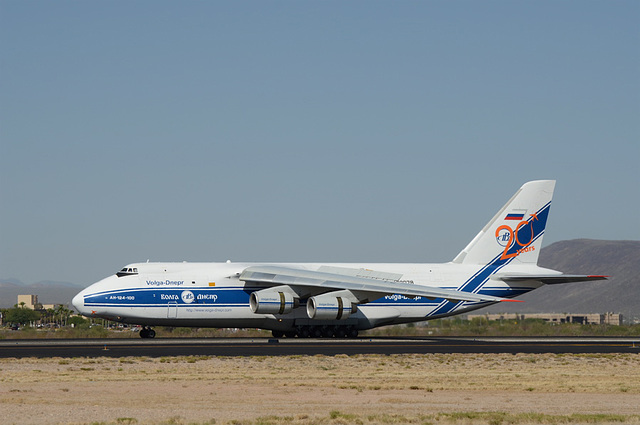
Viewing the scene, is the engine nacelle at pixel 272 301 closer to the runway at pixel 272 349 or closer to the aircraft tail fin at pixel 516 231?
the runway at pixel 272 349

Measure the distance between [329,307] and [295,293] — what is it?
1.93 m

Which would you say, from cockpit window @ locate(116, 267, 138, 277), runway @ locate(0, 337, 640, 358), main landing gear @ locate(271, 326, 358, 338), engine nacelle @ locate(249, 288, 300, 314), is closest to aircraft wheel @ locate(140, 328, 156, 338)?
cockpit window @ locate(116, 267, 138, 277)

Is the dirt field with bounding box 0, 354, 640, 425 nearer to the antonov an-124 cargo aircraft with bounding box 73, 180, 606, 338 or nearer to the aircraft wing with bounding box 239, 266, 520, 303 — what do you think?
the aircraft wing with bounding box 239, 266, 520, 303

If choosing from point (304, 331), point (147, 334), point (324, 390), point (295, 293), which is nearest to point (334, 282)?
point (295, 293)

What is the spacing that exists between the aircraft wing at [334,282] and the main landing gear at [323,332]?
6.67 feet

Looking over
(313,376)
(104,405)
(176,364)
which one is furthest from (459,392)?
(176,364)

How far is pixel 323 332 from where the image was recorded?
142 ft

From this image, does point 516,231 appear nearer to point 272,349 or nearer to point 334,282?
point 334,282

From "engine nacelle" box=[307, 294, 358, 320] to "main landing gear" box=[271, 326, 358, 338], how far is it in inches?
71.7

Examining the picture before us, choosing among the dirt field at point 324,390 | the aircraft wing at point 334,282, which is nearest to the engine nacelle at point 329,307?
the aircraft wing at point 334,282

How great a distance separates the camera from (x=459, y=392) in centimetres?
2073

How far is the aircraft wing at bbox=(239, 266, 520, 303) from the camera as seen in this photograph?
4003cm

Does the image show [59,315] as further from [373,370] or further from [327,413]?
[327,413]

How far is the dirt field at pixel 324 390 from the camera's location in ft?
54.3
